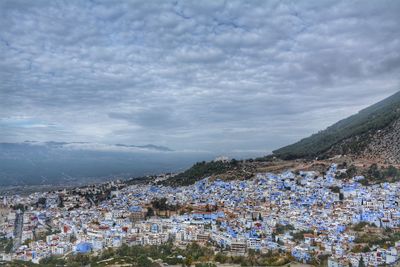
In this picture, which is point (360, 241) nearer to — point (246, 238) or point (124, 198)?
point (246, 238)

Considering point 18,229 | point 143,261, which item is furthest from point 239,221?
point 18,229

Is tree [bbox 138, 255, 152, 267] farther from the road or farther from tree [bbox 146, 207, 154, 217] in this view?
tree [bbox 146, 207, 154, 217]

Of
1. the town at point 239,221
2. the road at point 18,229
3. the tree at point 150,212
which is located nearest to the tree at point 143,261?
the town at point 239,221

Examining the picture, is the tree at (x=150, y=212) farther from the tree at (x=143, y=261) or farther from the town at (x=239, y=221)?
the tree at (x=143, y=261)

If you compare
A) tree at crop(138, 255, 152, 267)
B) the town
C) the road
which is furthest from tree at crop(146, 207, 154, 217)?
tree at crop(138, 255, 152, 267)

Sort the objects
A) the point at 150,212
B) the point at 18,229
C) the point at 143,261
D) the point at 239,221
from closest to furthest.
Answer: the point at 143,261 < the point at 239,221 < the point at 18,229 < the point at 150,212

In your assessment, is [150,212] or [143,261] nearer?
[143,261]

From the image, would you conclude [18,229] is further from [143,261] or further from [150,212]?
[143,261]

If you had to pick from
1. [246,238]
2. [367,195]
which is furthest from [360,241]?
[367,195]
